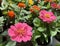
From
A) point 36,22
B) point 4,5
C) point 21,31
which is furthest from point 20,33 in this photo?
point 4,5

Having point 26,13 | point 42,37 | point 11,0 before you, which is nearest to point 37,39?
point 42,37

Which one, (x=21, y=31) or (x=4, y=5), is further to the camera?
(x=4, y=5)

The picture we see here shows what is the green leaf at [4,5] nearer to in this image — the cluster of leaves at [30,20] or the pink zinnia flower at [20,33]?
the cluster of leaves at [30,20]

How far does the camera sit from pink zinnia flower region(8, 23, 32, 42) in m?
0.72

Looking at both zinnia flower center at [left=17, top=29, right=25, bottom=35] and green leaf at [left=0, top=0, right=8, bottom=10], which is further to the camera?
green leaf at [left=0, top=0, right=8, bottom=10]

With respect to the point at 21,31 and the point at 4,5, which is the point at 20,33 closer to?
the point at 21,31

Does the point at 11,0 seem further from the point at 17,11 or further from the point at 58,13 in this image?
the point at 58,13

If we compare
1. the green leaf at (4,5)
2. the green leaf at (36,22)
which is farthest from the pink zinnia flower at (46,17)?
the green leaf at (4,5)

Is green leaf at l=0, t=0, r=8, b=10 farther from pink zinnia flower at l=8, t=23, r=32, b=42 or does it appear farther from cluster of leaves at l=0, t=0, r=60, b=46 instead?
pink zinnia flower at l=8, t=23, r=32, b=42

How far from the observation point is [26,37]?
2.39 ft

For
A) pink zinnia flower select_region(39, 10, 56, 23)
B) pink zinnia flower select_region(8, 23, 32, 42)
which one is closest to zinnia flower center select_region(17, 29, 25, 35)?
pink zinnia flower select_region(8, 23, 32, 42)

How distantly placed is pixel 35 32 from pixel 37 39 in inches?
2.1

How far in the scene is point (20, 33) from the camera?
0.73 metres

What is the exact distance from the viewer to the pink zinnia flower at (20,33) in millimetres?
722
